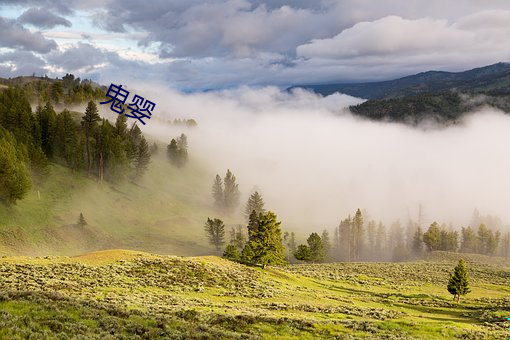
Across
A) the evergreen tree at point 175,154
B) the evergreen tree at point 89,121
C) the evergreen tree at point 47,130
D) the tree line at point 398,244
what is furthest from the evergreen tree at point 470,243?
the evergreen tree at point 47,130

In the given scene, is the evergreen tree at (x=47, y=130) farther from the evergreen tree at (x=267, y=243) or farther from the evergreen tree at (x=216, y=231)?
the evergreen tree at (x=267, y=243)

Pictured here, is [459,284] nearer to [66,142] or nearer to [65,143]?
[66,142]

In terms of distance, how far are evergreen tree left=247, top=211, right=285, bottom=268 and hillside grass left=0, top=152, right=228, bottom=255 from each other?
1866 inches

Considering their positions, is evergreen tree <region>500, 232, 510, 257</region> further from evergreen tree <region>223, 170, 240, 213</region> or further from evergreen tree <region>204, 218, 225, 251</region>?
evergreen tree <region>204, 218, 225, 251</region>

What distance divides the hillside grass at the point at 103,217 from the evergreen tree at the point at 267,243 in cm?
4740

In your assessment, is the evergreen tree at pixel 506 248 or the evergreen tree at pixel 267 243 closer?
the evergreen tree at pixel 267 243

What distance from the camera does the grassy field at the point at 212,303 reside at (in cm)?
2370

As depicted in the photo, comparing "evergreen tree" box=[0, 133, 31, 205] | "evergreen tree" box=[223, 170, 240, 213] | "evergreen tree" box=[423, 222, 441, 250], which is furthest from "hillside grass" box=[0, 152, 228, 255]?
"evergreen tree" box=[423, 222, 441, 250]

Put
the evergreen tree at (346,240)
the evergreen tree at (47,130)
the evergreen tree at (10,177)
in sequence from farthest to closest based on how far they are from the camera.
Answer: the evergreen tree at (346,240)
the evergreen tree at (47,130)
the evergreen tree at (10,177)

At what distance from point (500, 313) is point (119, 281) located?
46879 millimetres

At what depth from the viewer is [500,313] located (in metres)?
49.1

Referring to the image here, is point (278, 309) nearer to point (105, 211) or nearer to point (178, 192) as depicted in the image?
point (105, 211)

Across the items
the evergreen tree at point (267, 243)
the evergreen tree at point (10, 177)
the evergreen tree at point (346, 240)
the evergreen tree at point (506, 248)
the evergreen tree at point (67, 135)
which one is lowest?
the evergreen tree at point (506, 248)

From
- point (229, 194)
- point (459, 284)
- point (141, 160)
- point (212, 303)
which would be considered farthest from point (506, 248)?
point (212, 303)
